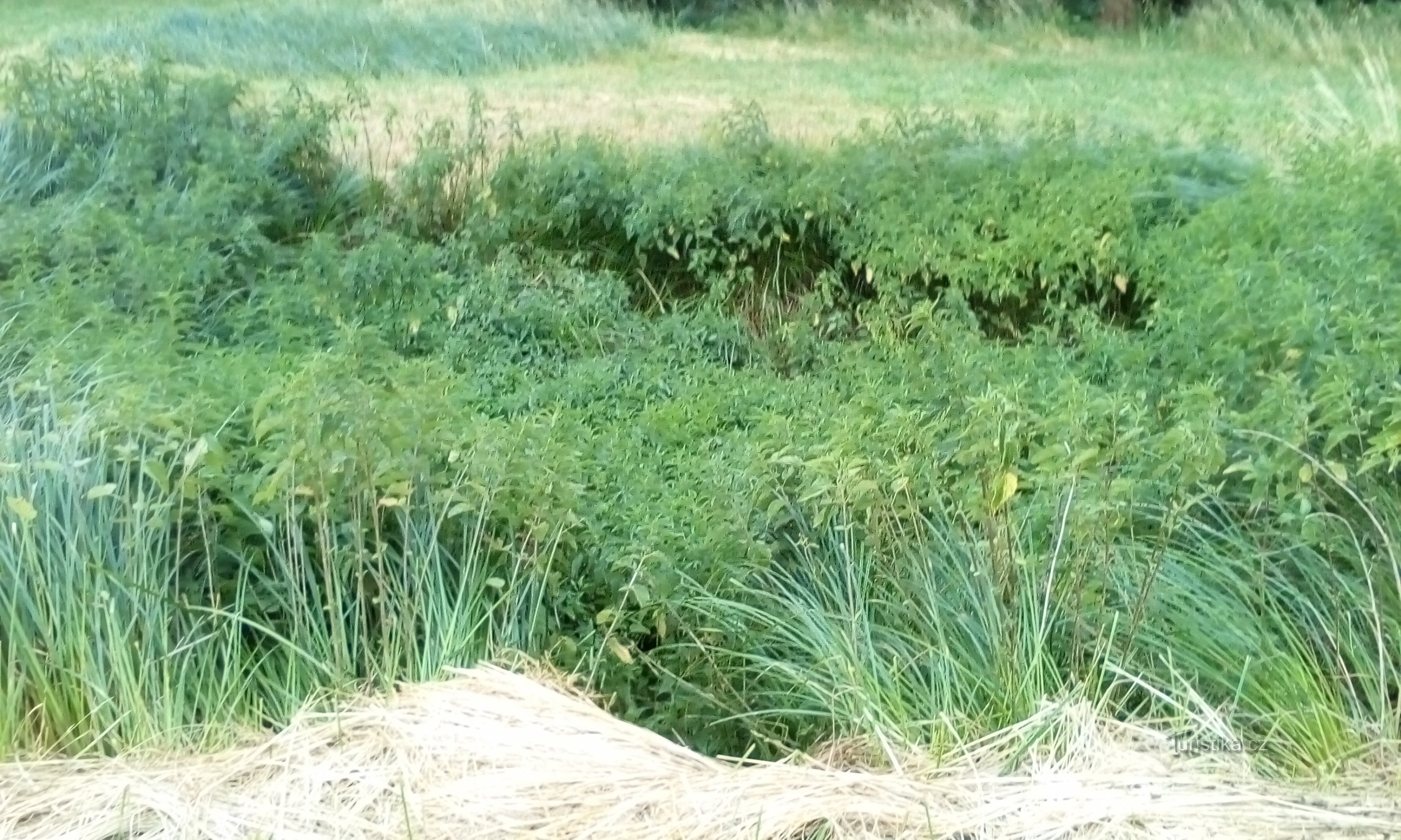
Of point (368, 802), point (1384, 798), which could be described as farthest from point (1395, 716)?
point (368, 802)

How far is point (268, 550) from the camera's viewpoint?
3.40m

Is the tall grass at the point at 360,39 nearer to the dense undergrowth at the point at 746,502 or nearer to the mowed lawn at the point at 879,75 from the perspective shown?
the mowed lawn at the point at 879,75

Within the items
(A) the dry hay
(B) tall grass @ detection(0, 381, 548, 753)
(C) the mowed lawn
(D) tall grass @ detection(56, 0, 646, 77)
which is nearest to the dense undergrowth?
(B) tall grass @ detection(0, 381, 548, 753)

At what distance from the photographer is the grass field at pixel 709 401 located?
314 cm

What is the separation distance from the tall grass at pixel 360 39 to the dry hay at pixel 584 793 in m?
6.14

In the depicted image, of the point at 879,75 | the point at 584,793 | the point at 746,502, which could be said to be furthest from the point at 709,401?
the point at 879,75

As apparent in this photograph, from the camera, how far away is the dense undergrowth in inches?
122

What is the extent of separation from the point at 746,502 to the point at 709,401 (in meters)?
1.47

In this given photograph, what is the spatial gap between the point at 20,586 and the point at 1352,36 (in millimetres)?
9627

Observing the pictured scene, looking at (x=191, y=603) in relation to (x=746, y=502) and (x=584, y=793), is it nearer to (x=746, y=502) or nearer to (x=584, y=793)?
(x=584, y=793)

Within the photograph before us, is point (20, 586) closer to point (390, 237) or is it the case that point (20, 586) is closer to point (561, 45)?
point (390, 237)

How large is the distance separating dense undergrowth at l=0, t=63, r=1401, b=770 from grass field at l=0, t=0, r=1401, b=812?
0.7 inches

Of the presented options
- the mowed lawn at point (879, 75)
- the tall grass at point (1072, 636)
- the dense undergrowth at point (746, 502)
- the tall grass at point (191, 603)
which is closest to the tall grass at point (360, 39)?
the mowed lawn at point (879, 75)

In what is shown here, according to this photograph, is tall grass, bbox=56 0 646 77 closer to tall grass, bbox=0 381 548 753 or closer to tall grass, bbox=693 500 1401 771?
tall grass, bbox=0 381 548 753
